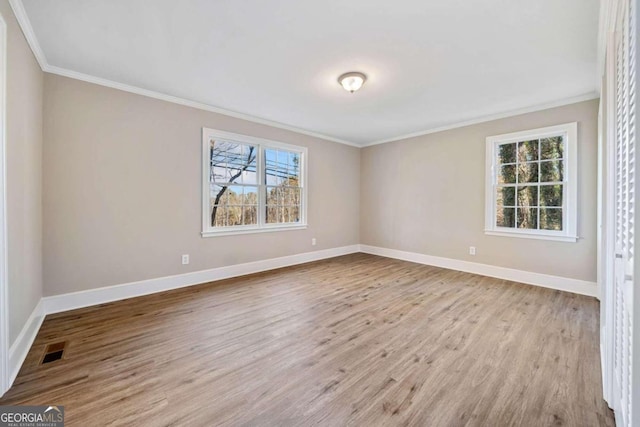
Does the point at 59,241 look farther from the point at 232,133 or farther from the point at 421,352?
the point at 421,352

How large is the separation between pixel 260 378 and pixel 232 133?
3479 millimetres

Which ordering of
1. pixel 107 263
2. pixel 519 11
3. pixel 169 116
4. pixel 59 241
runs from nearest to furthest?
1. pixel 519 11
2. pixel 59 241
3. pixel 107 263
4. pixel 169 116

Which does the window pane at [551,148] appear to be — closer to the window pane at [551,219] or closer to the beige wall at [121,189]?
the window pane at [551,219]

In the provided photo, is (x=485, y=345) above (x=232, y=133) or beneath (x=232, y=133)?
beneath

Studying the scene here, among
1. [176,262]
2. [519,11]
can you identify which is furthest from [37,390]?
[519,11]

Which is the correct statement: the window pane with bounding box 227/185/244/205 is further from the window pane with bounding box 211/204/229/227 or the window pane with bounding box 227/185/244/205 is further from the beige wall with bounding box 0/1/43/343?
the beige wall with bounding box 0/1/43/343

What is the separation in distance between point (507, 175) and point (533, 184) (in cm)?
37

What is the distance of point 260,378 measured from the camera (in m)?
1.82

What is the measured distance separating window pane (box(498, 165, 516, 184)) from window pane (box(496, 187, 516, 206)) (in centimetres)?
11

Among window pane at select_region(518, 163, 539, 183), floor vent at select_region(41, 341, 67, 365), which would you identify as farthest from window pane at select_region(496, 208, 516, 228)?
floor vent at select_region(41, 341, 67, 365)

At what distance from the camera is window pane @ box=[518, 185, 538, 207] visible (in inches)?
157

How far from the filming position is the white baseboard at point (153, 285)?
9.55 feet

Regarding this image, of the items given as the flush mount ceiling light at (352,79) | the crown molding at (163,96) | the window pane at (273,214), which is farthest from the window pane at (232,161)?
the flush mount ceiling light at (352,79)

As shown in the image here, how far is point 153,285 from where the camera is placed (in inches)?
137
